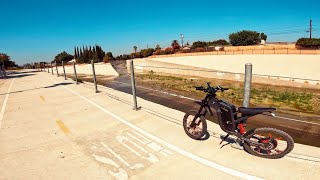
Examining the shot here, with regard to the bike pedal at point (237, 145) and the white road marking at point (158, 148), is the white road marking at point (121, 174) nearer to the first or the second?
the white road marking at point (158, 148)

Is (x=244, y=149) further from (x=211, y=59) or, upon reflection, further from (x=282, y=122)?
(x=211, y=59)

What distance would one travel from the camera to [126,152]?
16.9ft

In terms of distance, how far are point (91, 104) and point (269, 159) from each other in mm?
7869

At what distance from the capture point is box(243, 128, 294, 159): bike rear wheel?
166 inches

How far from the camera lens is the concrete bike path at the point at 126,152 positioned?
4.16 meters

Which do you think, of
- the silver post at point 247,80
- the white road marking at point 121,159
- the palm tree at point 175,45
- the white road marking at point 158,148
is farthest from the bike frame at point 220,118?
the palm tree at point 175,45

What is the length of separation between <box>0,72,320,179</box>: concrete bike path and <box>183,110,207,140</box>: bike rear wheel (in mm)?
183

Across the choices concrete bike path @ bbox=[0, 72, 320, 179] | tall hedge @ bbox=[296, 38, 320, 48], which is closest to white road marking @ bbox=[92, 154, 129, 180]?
concrete bike path @ bbox=[0, 72, 320, 179]

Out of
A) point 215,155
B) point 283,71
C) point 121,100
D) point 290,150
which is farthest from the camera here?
point 283,71

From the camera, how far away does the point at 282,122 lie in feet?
23.2

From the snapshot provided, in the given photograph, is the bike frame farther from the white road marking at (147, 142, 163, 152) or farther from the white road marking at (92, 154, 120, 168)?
the white road marking at (92, 154, 120, 168)

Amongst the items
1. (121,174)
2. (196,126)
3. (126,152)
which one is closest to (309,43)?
(196,126)

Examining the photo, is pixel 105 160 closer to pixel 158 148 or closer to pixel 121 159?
pixel 121 159

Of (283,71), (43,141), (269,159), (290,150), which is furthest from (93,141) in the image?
(283,71)
